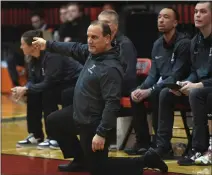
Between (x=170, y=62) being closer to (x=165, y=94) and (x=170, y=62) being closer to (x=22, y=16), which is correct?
(x=165, y=94)

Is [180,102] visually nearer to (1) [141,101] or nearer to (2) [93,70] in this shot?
(1) [141,101]

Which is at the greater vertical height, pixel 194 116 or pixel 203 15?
pixel 203 15

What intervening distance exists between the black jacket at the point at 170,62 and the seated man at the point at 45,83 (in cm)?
107

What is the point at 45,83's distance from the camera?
319 inches

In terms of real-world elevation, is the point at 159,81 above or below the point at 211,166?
above

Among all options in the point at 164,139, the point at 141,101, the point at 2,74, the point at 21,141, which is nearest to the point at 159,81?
the point at 141,101

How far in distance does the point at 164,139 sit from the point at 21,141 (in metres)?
2.47

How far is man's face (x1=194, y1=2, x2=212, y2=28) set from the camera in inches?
283

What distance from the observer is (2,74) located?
15.5 meters

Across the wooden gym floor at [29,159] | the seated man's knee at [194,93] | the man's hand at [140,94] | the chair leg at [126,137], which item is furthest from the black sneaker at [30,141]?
the seated man's knee at [194,93]

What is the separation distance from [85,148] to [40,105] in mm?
2776

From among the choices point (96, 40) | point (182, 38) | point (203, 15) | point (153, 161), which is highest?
point (203, 15)

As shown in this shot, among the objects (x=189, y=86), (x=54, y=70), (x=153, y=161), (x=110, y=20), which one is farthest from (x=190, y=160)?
(x=54, y=70)

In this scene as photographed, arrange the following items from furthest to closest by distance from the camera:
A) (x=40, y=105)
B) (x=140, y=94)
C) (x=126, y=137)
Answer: (x=40, y=105), (x=126, y=137), (x=140, y=94)
